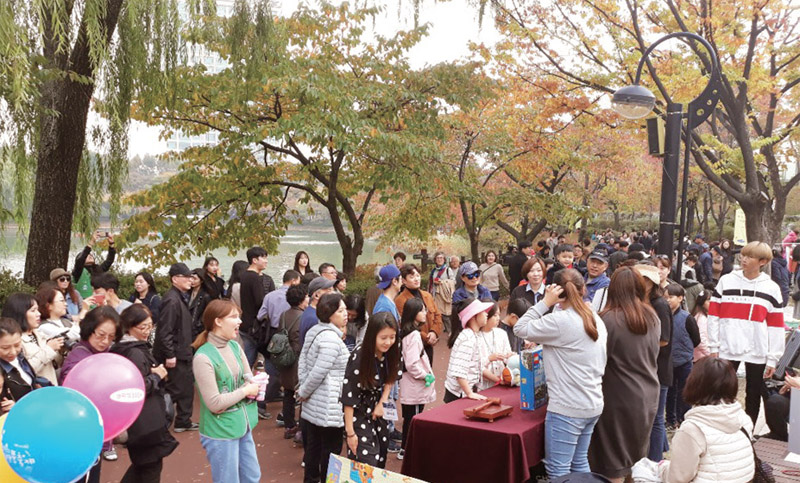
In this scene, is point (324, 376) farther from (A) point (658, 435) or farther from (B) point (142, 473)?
(A) point (658, 435)

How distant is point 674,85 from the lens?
11383mm

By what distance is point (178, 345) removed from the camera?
686 centimetres

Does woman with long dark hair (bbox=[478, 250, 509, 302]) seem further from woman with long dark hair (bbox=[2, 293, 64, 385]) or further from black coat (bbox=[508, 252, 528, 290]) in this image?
woman with long dark hair (bbox=[2, 293, 64, 385])

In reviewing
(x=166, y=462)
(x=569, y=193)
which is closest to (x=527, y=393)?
(x=166, y=462)

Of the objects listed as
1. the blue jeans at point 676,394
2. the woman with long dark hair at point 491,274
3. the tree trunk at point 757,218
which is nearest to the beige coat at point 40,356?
the blue jeans at point 676,394

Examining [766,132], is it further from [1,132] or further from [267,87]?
[1,132]

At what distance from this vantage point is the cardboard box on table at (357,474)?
10.5ft

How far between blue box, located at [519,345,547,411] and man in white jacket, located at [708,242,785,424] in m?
2.85

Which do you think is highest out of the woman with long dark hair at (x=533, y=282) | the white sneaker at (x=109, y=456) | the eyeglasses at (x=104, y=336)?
the woman with long dark hair at (x=533, y=282)

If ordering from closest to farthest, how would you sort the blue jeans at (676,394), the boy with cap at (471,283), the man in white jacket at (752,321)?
the man in white jacket at (752,321) → the blue jeans at (676,394) → the boy with cap at (471,283)

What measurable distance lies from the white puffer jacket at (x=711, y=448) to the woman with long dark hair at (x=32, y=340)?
4.15 m

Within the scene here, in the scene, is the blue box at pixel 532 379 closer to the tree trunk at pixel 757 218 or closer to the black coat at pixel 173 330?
the black coat at pixel 173 330

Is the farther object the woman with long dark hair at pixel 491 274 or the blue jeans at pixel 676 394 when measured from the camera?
the woman with long dark hair at pixel 491 274

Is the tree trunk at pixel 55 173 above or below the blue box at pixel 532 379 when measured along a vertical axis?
above
